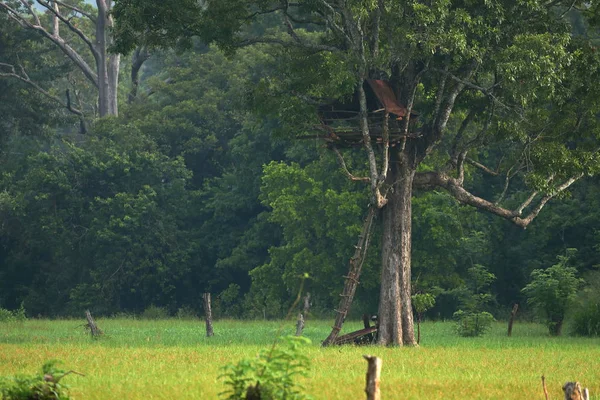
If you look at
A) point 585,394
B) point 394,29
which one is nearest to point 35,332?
point 394,29

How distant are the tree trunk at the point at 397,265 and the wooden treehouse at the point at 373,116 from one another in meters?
1.07

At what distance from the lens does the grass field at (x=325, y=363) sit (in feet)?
60.3

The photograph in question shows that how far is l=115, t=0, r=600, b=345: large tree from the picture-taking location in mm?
28609

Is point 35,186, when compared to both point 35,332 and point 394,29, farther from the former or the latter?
point 394,29

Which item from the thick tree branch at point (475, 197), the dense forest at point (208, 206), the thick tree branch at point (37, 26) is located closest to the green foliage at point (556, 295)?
the dense forest at point (208, 206)

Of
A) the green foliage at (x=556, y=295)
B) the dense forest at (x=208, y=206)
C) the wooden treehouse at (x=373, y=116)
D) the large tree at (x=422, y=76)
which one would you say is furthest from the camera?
the dense forest at (x=208, y=206)

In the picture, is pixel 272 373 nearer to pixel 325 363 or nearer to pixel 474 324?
pixel 325 363

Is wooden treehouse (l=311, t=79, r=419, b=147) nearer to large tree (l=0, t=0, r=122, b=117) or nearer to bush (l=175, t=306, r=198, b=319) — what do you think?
bush (l=175, t=306, r=198, b=319)

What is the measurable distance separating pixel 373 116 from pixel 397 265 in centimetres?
438

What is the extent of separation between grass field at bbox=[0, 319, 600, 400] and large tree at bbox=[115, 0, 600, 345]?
3862mm

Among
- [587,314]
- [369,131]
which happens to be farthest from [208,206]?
[369,131]

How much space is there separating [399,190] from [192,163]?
28.8 m

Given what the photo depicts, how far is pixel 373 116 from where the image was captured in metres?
30.9

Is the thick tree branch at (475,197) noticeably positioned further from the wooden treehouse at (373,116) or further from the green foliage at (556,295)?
the green foliage at (556,295)
